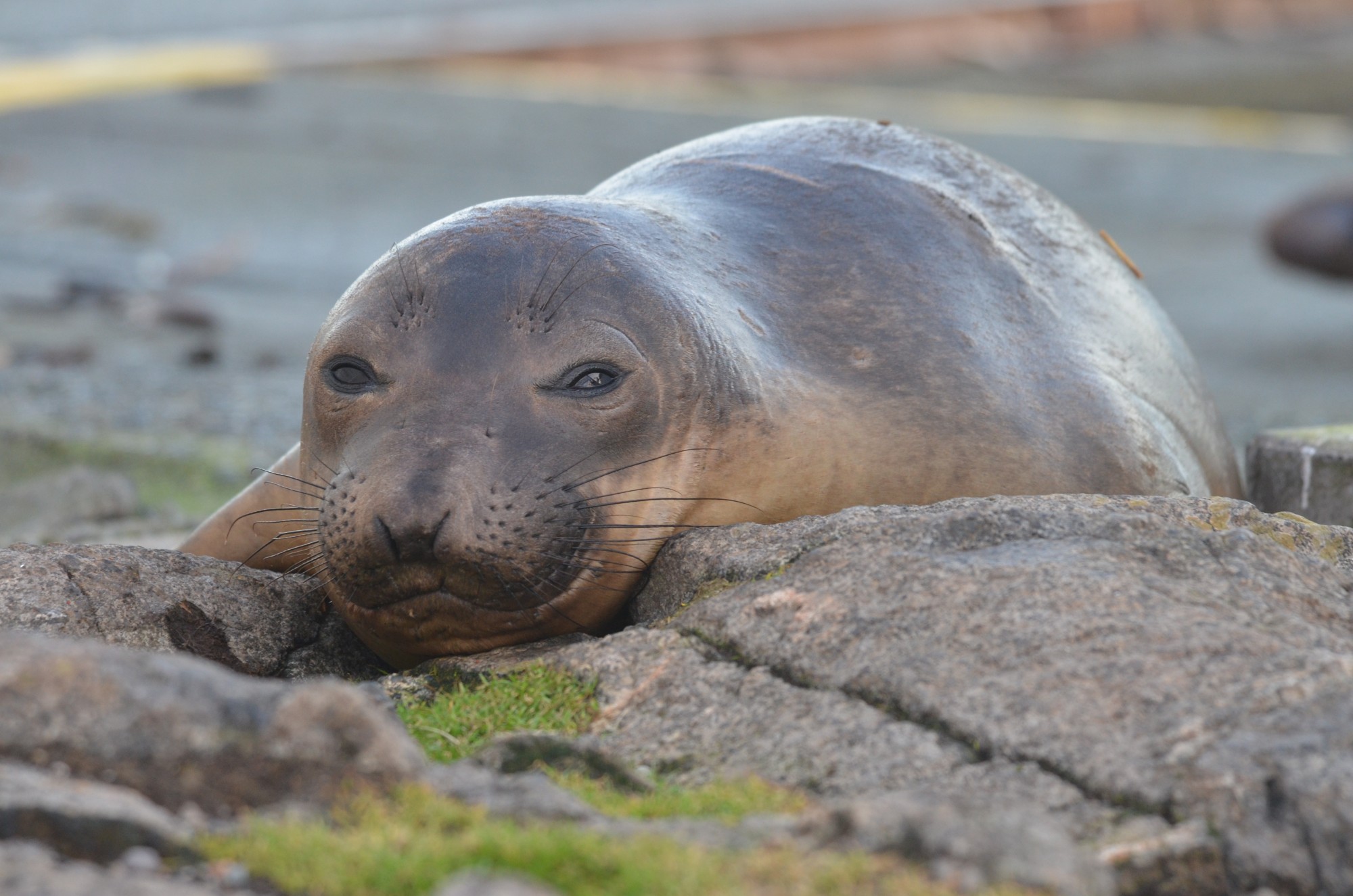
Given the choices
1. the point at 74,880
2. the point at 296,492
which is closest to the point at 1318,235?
the point at 296,492

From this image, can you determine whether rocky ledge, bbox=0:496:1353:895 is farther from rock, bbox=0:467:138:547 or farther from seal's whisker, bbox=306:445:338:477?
rock, bbox=0:467:138:547

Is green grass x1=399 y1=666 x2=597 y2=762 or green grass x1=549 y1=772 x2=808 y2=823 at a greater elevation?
green grass x1=549 y1=772 x2=808 y2=823

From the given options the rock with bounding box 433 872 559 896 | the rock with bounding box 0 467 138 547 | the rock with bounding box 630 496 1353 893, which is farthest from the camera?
the rock with bounding box 0 467 138 547

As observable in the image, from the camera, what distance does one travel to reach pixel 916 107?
60.5 ft

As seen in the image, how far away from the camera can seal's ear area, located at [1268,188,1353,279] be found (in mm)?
13086

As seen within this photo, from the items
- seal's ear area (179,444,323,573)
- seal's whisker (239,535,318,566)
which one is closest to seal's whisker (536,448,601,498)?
seal's ear area (179,444,323,573)

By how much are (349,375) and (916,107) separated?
15265 millimetres

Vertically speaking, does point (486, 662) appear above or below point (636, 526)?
below

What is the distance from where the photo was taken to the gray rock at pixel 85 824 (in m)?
2.23

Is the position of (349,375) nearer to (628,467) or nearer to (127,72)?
(628,467)

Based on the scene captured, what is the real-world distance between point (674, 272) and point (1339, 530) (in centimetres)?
149

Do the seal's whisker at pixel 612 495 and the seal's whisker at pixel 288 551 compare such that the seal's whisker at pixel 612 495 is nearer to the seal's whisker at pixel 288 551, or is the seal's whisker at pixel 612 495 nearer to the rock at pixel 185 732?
the seal's whisker at pixel 288 551

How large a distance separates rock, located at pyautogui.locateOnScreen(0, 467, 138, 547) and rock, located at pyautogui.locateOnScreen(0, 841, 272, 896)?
4147mm

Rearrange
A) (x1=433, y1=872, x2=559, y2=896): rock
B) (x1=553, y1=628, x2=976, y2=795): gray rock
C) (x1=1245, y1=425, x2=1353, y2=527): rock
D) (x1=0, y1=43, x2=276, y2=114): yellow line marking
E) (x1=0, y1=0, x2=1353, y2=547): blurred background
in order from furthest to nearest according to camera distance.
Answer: (x1=0, y1=43, x2=276, y2=114): yellow line marking
(x1=0, y1=0, x2=1353, y2=547): blurred background
(x1=1245, y1=425, x2=1353, y2=527): rock
(x1=553, y1=628, x2=976, y2=795): gray rock
(x1=433, y1=872, x2=559, y2=896): rock
